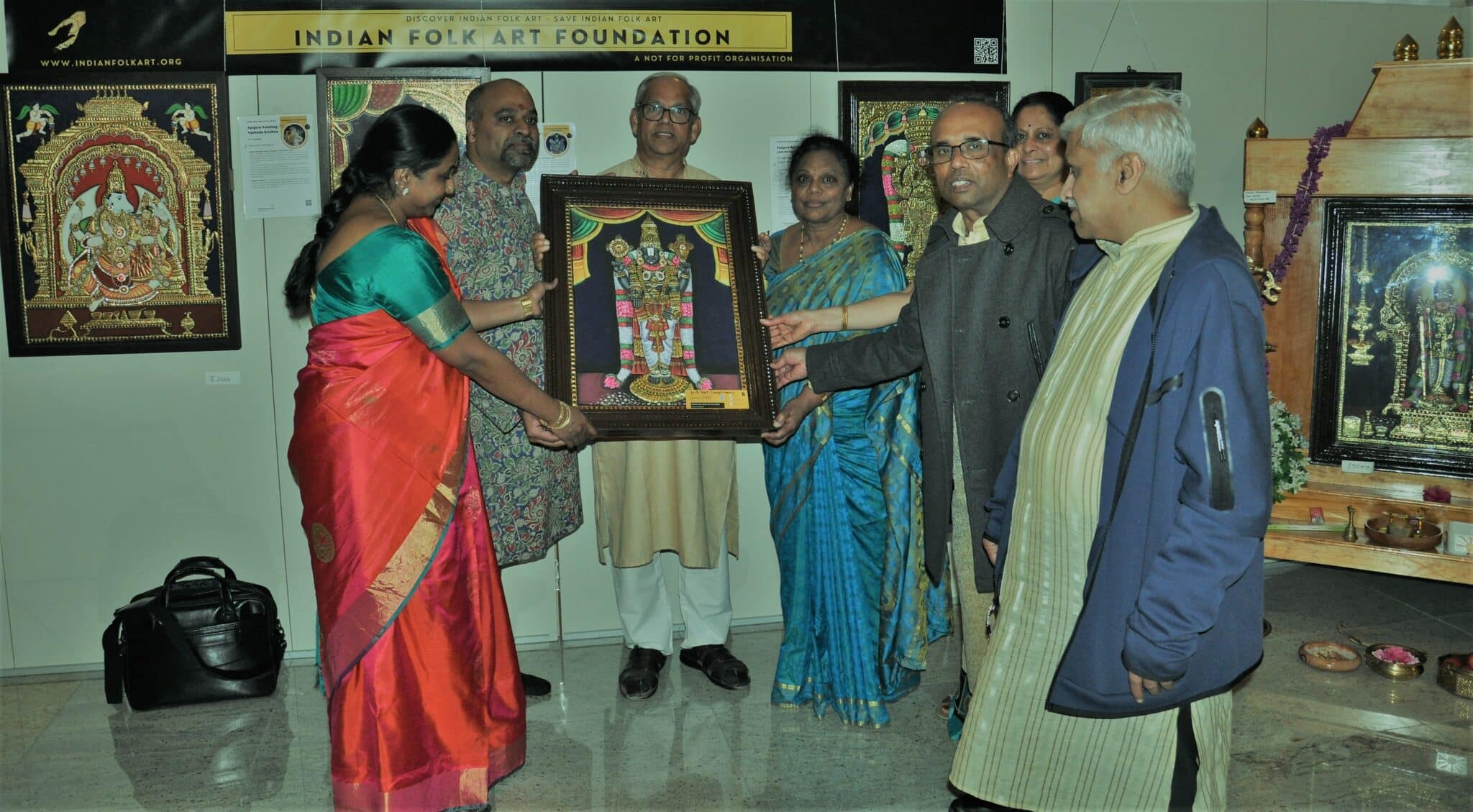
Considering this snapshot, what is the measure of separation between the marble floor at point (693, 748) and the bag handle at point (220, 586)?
1.07 ft

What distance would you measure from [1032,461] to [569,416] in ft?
4.48

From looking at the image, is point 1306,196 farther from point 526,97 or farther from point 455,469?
point 455,469

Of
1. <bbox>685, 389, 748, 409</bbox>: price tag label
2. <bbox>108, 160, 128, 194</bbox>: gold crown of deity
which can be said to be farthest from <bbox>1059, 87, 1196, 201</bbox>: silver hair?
<bbox>108, 160, 128, 194</bbox>: gold crown of deity

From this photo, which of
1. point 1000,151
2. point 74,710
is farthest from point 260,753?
point 1000,151

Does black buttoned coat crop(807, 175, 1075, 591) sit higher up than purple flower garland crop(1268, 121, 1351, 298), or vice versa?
purple flower garland crop(1268, 121, 1351, 298)

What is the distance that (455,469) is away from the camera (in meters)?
2.98

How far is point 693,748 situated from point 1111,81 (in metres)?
3.18

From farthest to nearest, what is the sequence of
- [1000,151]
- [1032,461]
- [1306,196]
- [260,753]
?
Result: [1306,196] < [260,753] < [1000,151] < [1032,461]

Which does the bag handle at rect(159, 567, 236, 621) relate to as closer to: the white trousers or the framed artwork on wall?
the white trousers

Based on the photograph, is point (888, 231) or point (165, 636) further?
point (888, 231)

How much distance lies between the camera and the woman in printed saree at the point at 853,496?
3.59 metres

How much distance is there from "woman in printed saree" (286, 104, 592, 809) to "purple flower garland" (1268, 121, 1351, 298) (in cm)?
331

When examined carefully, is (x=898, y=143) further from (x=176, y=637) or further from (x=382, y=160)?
(x=176, y=637)

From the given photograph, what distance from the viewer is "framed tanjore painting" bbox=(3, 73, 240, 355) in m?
4.08
